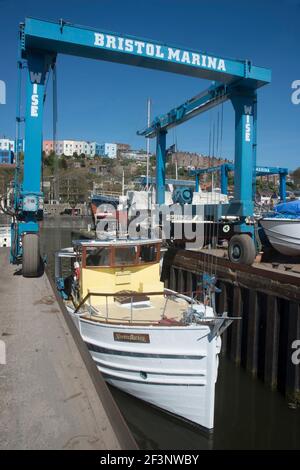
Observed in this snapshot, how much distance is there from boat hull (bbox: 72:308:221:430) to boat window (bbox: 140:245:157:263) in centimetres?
247

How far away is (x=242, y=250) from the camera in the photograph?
38.0 ft

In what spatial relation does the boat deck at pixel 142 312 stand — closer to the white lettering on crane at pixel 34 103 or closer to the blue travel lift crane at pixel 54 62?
the blue travel lift crane at pixel 54 62

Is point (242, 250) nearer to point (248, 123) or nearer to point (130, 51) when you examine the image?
point (248, 123)

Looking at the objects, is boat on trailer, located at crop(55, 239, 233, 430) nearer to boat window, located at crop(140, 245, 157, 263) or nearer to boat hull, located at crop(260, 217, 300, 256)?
boat window, located at crop(140, 245, 157, 263)

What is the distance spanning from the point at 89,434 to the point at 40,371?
155 centimetres

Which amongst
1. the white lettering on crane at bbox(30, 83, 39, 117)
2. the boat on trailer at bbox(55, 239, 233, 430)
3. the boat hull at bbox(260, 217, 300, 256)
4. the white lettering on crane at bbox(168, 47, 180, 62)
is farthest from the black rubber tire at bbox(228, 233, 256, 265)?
the white lettering on crane at bbox(30, 83, 39, 117)

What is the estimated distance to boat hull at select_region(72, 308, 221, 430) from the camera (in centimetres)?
698

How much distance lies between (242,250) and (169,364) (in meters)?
5.46

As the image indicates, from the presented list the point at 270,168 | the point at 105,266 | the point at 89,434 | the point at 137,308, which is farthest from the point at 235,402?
the point at 270,168

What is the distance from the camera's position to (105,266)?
9164 mm

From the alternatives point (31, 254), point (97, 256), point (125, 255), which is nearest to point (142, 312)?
point (125, 255)

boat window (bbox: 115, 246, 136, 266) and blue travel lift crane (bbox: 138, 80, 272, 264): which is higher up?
blue travel lift crane (bbox: 138, 80, 272, 264)

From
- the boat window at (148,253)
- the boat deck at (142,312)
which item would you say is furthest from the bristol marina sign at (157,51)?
the boat deck at (142,312)

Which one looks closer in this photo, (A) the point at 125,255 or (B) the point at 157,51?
(A) the point at 125,255
